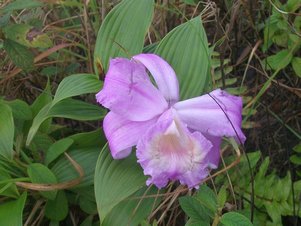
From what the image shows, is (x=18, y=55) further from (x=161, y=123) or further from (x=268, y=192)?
(x=268, y=192)

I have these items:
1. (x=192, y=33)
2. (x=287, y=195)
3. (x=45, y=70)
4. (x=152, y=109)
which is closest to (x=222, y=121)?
(x=152, y=109)

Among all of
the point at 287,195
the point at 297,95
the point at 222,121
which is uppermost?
the point at 222,121

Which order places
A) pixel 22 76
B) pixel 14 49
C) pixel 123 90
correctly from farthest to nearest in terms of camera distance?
pixel 22 76 < pixel 14 49 < pixel 123 90

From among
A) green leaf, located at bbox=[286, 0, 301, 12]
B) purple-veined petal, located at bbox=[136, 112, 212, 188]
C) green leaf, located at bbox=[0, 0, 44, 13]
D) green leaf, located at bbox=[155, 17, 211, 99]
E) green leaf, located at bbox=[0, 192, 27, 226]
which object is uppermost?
green leaf, located at bbox=[0, 0, 44, 13]

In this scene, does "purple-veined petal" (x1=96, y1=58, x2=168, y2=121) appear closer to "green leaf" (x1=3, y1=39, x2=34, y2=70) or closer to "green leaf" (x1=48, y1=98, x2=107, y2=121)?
"green leaf" (x1=48, y1=98, x2=107, y2=121)

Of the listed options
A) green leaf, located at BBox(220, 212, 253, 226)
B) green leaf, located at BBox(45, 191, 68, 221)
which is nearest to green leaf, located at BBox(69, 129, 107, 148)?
green leaf, located at BBox(45, 191, 68, 221)

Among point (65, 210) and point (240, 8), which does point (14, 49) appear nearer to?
point (65, 210)

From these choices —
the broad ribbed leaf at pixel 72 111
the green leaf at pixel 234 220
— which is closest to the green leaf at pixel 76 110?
the broad ribbed leaf at pixel 72 111
